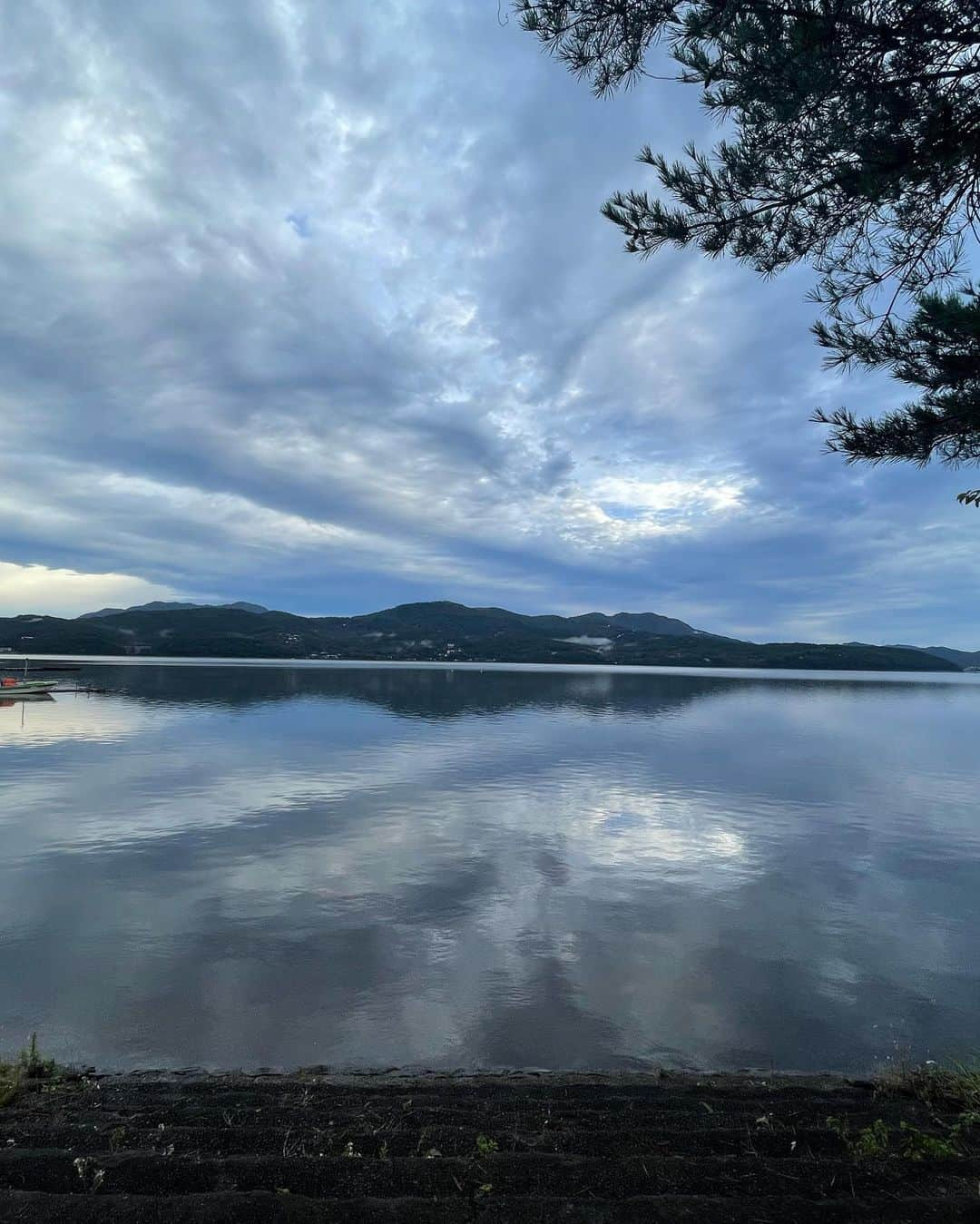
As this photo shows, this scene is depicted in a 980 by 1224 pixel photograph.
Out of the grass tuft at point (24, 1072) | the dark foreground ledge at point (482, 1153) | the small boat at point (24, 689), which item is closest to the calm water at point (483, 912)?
the grass tuft at point (24, 1072)

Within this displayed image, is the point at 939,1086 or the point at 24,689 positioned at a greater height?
the point at 939,1086

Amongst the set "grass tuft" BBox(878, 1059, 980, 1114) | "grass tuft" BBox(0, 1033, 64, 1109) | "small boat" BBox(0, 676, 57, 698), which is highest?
"grass tuft" BBox(878, 1059, 980, 1114)

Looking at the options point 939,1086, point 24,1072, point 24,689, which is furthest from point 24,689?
point 939,1086

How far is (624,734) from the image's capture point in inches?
2288

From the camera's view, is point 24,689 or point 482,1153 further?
point 24,689

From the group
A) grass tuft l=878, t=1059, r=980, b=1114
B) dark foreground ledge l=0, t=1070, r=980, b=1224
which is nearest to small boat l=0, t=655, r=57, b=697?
dark foreground ledge l=0, t=1070, r=980, b=1224

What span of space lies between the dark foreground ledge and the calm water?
242cm

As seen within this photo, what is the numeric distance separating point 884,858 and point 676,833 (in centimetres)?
713

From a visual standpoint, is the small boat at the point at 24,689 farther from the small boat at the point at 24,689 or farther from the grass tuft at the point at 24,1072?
the grass tuft at the point at 24,1072

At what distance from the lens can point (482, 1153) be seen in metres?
6.49

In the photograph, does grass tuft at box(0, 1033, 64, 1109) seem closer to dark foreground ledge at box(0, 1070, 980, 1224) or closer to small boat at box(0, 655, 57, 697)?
dark foreground ledge at box(0, 1070, 980, 1224)

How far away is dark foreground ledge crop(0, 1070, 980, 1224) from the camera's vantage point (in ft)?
17.4

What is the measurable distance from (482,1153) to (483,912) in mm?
11114

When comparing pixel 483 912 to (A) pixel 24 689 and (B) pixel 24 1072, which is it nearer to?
(B) pixel 24 1072
